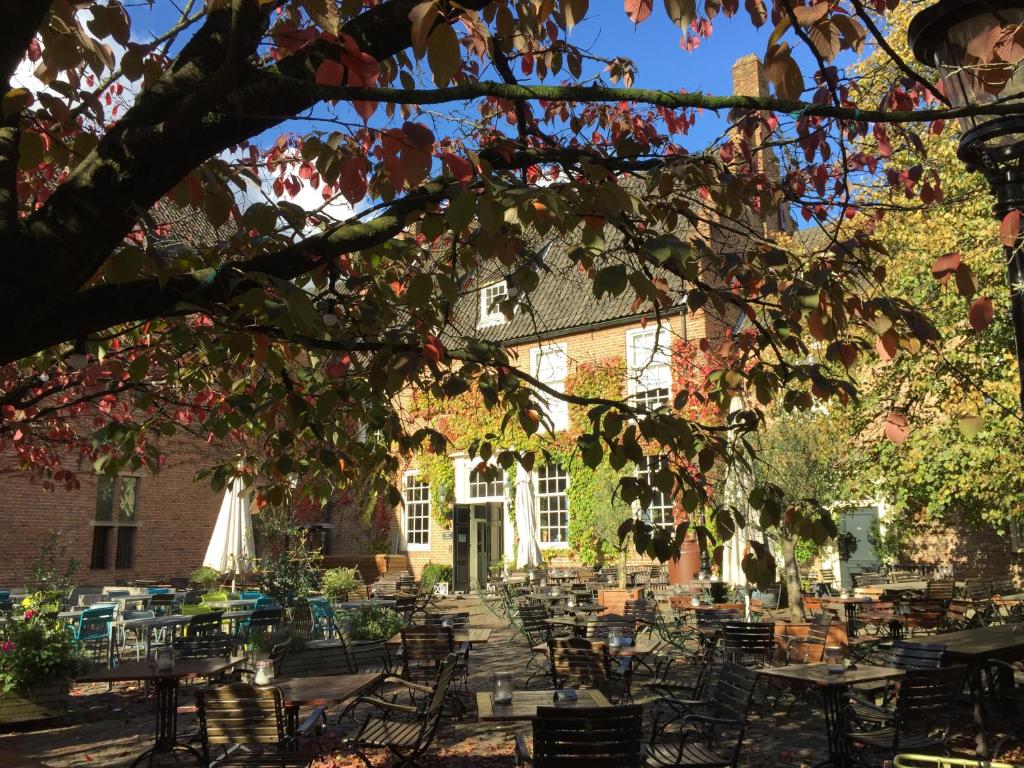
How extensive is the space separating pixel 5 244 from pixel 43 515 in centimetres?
1876

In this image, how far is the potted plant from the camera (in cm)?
789

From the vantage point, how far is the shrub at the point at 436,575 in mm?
21172

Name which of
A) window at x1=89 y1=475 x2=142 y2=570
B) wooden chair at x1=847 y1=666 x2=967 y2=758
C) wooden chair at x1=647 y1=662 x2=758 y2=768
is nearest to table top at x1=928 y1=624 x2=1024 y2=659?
wooden chair at x1=847 y1=666 x2=967 y2=758

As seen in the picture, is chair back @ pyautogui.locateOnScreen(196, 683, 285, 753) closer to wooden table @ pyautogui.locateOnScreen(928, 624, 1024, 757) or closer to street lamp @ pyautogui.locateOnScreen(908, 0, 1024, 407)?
street lamp @ pyautogui.locateOnScreen(908, 0, 1024, 407)

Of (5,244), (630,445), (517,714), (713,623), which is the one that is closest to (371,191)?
(630,445)

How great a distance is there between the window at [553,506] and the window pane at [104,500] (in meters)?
10.8

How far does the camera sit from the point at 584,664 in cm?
742

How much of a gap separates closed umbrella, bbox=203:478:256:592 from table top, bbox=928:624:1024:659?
12.6 m

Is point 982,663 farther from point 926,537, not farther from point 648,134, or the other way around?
point 926,537

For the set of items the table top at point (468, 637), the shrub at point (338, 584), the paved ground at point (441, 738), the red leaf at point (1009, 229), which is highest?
the red leaf at point (1009, 229)

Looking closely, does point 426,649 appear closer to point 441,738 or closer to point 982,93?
point 441,738

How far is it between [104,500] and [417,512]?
27.6ft

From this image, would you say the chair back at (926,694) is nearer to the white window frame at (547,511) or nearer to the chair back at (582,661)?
the chair back at (582,661)

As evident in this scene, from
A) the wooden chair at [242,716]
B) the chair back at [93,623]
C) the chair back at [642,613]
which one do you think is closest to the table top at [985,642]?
the chair back at [642,613]
